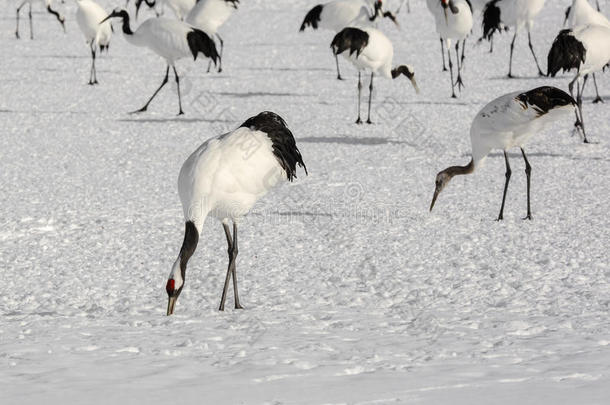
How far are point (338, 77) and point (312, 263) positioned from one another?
1032 cm

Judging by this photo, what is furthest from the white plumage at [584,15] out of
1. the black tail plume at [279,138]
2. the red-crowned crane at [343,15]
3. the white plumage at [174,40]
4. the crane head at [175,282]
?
the crane head at [175,282]

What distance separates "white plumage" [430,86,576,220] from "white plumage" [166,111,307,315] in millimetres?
2478

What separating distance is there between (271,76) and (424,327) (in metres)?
12.4

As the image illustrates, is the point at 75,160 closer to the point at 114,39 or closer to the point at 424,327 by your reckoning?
the point at 424,327

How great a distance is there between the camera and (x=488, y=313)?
6027mm

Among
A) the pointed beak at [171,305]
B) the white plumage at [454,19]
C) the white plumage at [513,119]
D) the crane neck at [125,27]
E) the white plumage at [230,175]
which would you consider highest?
the white plumage at [454,19]

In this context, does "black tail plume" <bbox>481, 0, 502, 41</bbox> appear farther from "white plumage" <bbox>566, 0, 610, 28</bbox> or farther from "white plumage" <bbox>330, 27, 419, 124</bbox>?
"white plumage" <bbox>330, 27, 419, 124</bbox>

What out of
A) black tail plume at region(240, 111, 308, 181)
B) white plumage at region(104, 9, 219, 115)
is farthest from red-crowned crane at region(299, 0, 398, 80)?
black tail plume at region(240, 111, 308, 181)

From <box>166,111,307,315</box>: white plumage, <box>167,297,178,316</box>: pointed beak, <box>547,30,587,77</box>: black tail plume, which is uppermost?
<box>547,30,587,77</box>: black tail plume

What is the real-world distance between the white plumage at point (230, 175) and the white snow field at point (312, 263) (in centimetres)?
47

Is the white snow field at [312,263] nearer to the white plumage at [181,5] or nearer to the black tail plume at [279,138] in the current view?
the black tail plume at [279,138]

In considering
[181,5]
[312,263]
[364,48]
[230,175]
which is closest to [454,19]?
[364,48]

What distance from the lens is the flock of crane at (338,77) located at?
618 cm

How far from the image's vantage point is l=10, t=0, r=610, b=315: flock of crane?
243 inches
